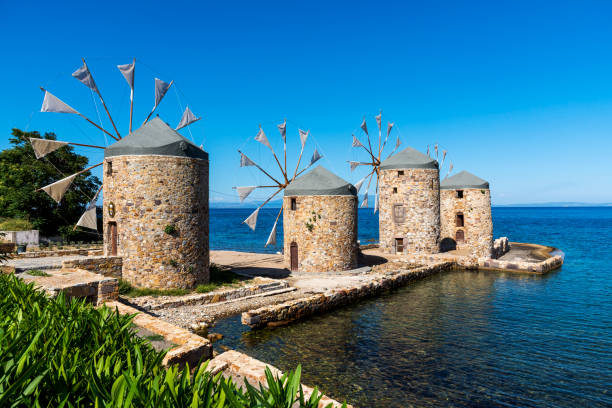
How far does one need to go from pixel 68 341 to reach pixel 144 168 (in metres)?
12.1

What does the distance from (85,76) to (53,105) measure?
213cm

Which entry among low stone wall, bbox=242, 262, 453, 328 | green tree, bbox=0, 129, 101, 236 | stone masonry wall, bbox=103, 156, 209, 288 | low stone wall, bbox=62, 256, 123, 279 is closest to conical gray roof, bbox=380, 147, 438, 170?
low stone wall, bbox=242, 262, 453, 328

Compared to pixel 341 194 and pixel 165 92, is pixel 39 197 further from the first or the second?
pixel 341 194

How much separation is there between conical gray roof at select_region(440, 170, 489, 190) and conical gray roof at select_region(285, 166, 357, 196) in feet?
45.6

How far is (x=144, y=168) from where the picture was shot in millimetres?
15469

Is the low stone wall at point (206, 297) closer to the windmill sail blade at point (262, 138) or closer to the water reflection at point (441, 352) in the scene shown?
the water reflection at point (441, 352)

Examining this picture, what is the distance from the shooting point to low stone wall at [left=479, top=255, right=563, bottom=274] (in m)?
26.2

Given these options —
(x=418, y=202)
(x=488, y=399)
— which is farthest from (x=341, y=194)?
(x=488, y=399)

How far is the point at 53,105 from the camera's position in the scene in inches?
715

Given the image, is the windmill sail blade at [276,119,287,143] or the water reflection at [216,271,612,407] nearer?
the water reflection at [216,271,612,407]

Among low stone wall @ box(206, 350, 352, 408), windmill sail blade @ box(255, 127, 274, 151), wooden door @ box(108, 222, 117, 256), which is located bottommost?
low stone wall @ box(206, 350, 352, 408)

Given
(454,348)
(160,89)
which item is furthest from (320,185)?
(454,348)

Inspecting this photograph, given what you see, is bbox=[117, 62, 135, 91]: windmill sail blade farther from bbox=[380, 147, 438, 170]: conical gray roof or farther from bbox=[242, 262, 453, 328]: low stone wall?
bbox=[380, 147, 438, 170]: conical gray roof

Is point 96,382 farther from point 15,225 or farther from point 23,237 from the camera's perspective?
point 15,225
